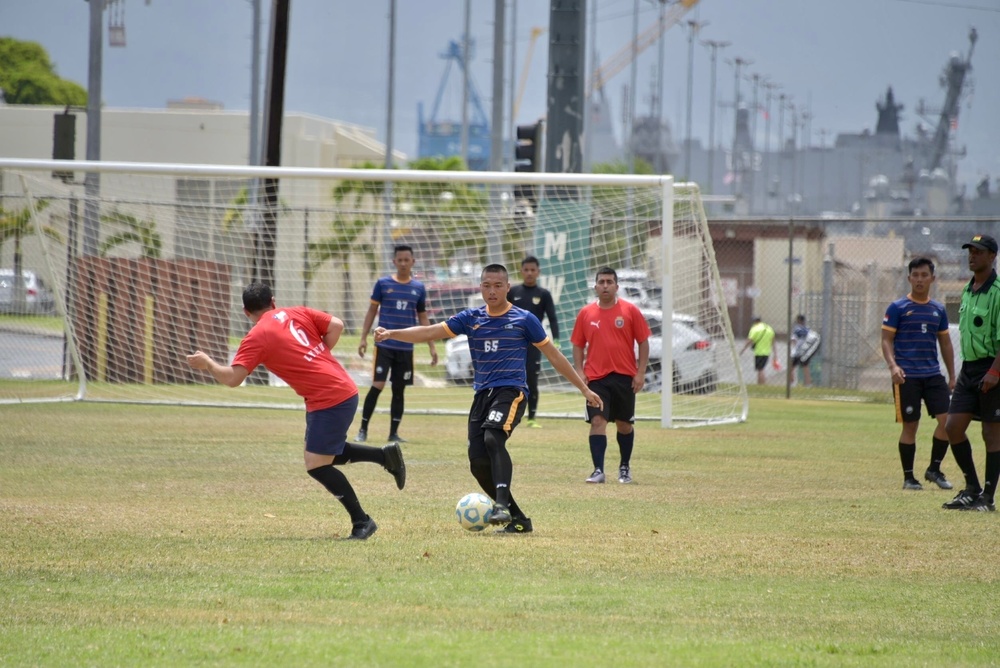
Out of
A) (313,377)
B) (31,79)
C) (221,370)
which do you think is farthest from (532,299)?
(31,79)

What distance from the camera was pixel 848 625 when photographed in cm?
625

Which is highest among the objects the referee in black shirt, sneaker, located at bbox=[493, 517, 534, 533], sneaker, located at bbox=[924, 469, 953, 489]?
the referee in black shirt

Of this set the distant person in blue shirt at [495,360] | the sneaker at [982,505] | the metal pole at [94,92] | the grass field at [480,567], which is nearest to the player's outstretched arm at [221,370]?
the grass field at [480,567]

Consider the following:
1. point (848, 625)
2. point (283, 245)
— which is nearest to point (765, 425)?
point (283, 245)

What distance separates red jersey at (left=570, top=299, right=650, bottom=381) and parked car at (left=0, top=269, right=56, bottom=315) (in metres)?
13.1

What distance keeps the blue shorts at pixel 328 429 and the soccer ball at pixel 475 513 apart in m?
0.94

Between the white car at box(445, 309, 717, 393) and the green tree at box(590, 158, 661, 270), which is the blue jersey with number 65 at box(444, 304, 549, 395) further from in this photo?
the green tree at box(590, 158, 661, 270)

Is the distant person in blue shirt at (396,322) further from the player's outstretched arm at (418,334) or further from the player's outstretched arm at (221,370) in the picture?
the player's outstretched arm at (221,370)

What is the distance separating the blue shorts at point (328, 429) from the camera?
8.38 metres

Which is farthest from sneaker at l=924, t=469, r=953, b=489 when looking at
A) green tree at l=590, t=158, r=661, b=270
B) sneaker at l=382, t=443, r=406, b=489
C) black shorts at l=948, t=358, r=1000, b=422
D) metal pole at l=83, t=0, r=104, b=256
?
metal pole at l=83, t=0, r=104, b=256

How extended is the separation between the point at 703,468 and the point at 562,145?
8410mm

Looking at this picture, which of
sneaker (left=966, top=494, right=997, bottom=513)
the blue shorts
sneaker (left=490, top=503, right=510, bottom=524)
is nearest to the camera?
the blue shorts

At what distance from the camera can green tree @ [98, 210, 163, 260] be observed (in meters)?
22.0

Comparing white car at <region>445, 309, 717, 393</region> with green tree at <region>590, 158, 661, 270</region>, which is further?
green tree at <region>590, 158, 661, 270</region>
